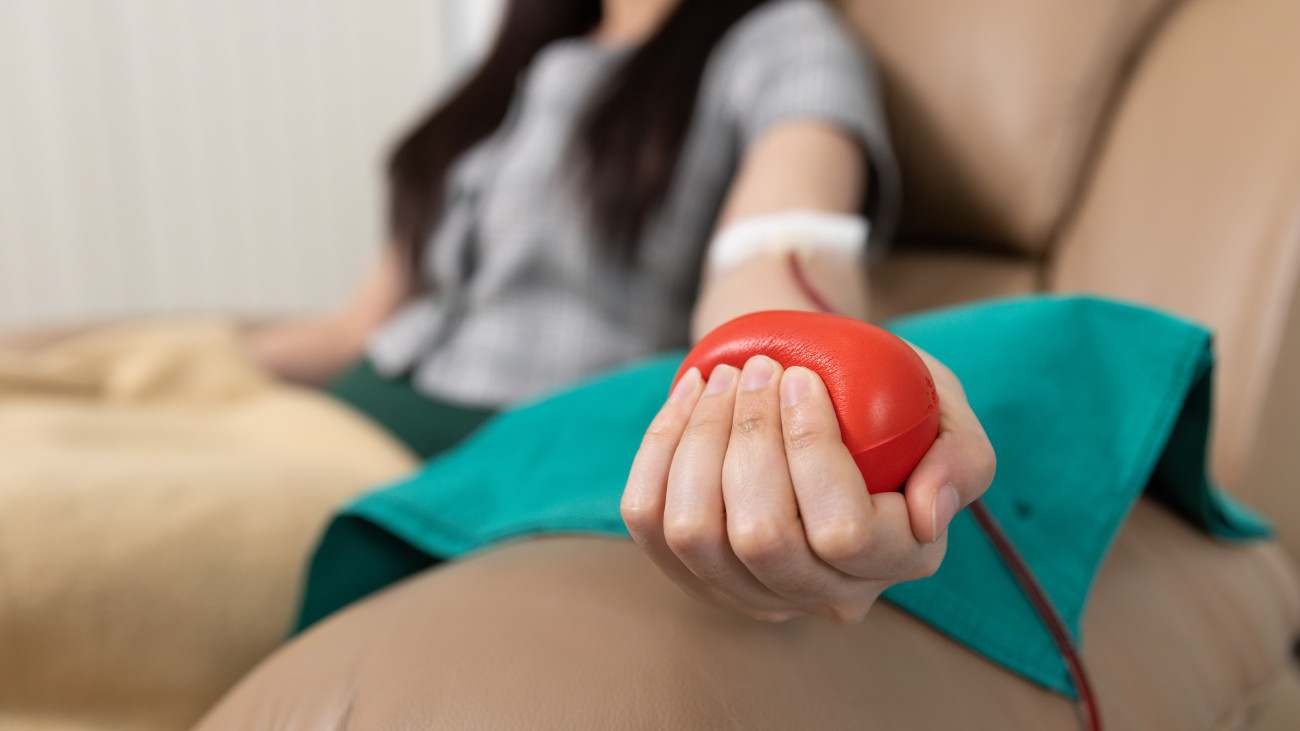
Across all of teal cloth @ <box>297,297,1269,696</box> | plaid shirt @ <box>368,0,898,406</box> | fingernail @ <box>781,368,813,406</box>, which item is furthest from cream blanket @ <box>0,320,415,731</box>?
fingernail @ <box>781,368,813,406</box>

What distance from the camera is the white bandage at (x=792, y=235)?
1.82 ft

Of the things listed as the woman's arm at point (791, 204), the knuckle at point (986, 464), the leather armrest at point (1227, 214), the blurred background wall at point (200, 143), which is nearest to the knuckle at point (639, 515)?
the knuckle at point (986, 464)

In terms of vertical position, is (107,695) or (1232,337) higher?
(1232,337)

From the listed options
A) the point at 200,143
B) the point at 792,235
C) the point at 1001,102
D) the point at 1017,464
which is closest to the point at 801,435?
the point at 1017,464

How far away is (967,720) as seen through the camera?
12.3 inches

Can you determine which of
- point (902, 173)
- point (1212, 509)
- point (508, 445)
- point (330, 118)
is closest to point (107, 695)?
point (508, 445)

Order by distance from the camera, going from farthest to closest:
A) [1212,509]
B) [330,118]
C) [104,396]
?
1. [330,118]
2. [104,396]
3. [1212,509]

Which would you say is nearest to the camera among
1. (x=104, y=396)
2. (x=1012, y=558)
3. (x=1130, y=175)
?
(x=1012, y=558)

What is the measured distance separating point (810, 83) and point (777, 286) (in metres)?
0.28

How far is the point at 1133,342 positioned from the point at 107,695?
57 cm

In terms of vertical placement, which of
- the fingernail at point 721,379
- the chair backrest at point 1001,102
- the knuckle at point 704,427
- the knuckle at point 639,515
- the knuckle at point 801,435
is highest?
the chair backrest at point 1001,102

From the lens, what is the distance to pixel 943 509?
23cm

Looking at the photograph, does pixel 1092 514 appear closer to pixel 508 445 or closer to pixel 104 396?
pixel 508 445

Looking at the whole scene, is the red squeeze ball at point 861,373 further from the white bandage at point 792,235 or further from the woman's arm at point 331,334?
the woman's arm at point 331,334
